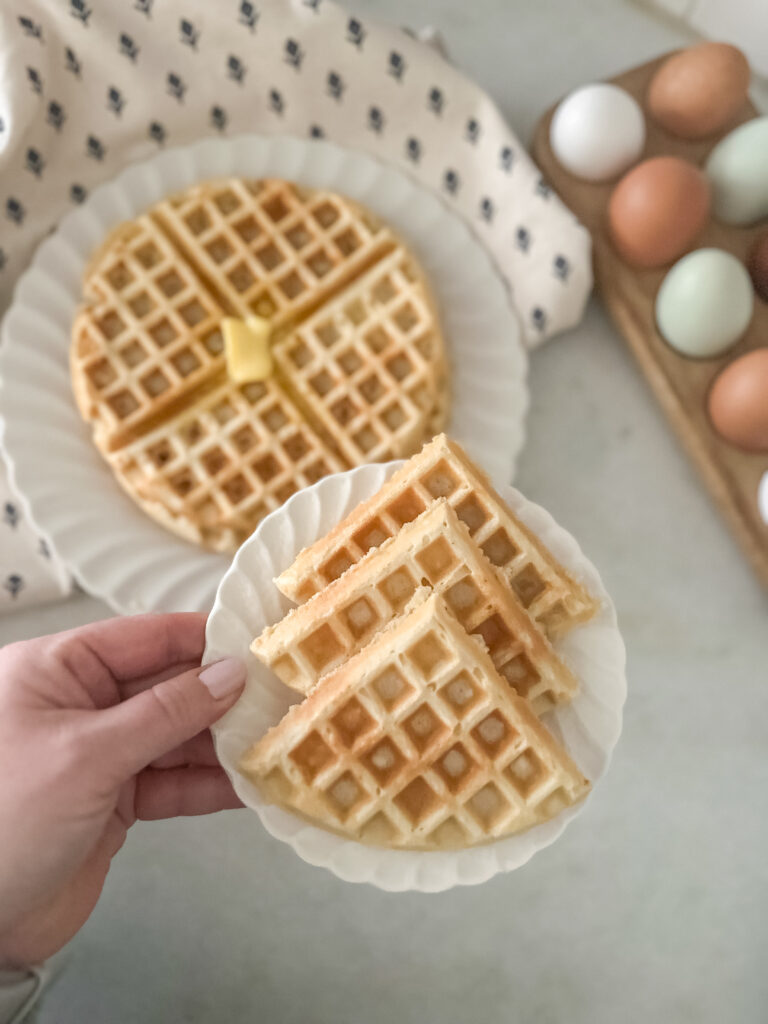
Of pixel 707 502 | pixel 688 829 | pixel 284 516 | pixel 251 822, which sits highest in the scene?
pixel 284 516

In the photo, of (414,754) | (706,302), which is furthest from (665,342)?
(414,754)

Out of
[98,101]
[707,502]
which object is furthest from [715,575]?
[98,101]

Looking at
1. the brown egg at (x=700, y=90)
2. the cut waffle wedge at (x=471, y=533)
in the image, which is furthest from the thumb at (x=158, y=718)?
the brown egg at (x=700, y=90)

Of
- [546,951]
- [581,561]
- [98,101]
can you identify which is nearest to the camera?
[581,561]

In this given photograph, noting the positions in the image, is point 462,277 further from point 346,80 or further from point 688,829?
point 688,829

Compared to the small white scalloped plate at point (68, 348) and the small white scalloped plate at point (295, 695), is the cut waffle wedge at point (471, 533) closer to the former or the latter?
the small white scalloped plate at point (295, 695)

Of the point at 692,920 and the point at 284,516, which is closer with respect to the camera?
the point at 284,516

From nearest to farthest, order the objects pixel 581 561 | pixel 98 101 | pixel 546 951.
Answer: pixel 581 561
pixel 546 951
pixel 98 101
